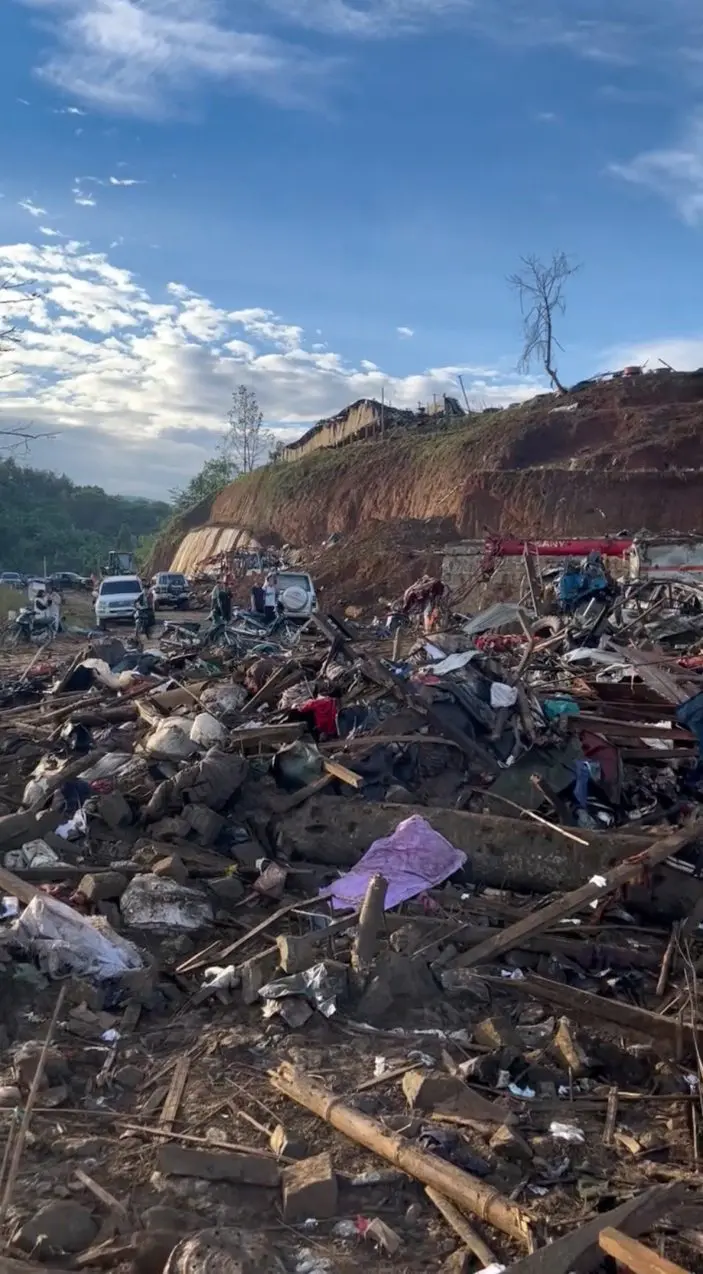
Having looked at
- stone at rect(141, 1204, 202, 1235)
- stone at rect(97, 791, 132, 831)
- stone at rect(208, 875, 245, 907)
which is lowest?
stone at rect(141, 1204, 202, 1235)

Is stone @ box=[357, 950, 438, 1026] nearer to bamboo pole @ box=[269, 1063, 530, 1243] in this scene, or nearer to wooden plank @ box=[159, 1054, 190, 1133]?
bamboo pole @ box=[269, 1063, 530, 1243]

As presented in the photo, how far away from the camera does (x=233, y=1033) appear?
450 cm

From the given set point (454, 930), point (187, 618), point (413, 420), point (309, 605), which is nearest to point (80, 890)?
point (454, 930)

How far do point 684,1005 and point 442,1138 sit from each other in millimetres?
1742

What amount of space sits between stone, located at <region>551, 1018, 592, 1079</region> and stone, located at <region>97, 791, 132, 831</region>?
3.45m

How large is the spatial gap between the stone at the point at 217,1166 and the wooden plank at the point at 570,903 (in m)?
1.90

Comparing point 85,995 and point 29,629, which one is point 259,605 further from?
point 85,995

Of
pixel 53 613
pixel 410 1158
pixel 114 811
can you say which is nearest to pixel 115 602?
pixel 53 613

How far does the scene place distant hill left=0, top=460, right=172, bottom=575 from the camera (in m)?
64.0

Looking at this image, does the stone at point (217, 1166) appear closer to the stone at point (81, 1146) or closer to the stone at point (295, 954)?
the stone at point (81, 1146)

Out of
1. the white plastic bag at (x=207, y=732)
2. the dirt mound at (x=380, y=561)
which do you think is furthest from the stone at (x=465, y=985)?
the dirt mound at (x=380, y=561)

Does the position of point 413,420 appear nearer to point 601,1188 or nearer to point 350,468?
point 350,468

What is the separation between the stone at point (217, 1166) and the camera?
11.1 ft

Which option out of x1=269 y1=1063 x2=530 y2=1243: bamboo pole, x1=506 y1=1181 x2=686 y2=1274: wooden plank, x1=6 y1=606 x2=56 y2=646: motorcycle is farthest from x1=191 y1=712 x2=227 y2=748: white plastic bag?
x1=6 y1=606 x2=56 y2=646: motorcycle
